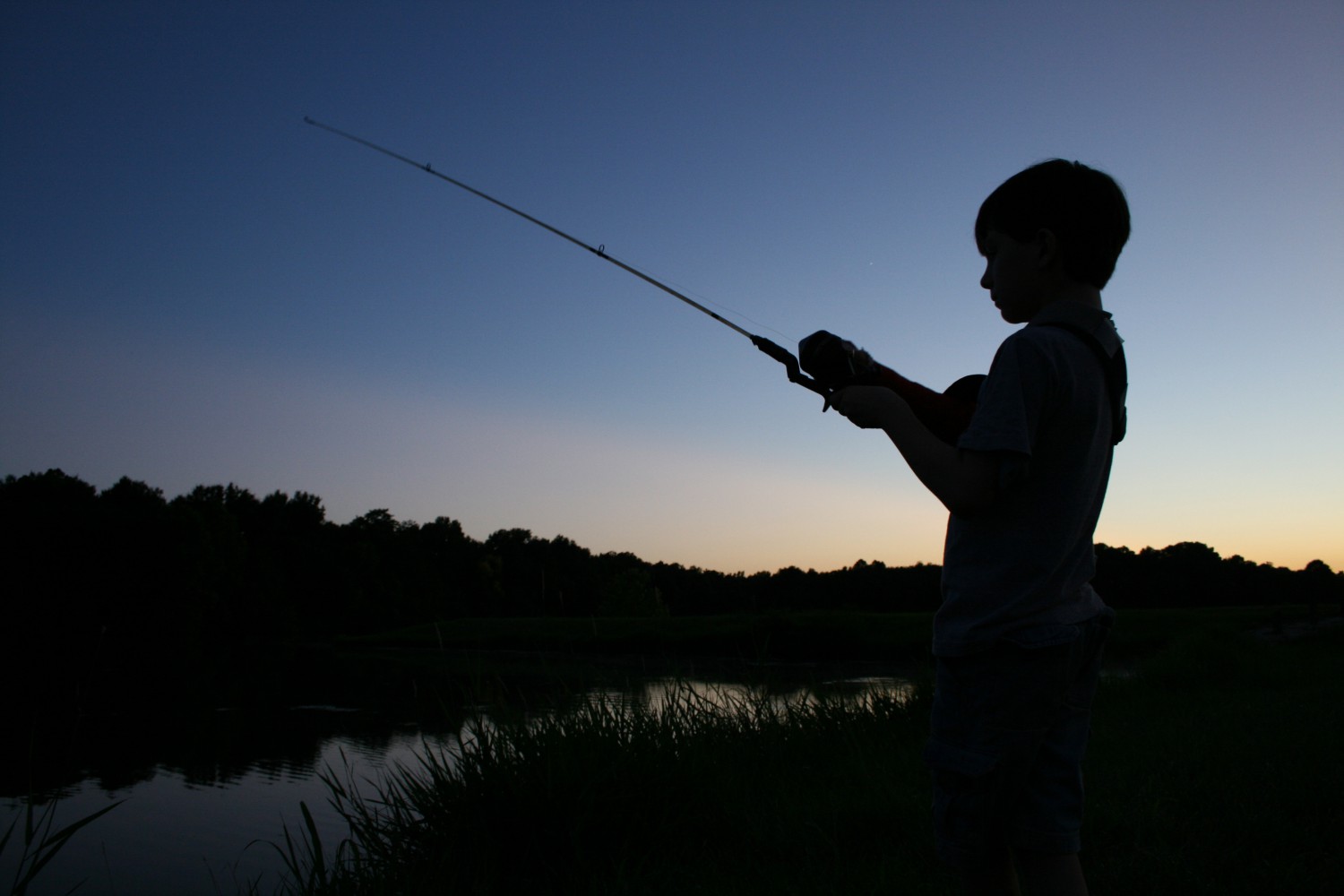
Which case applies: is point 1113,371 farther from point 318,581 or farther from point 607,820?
point 318,581

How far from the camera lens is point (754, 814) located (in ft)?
12.1

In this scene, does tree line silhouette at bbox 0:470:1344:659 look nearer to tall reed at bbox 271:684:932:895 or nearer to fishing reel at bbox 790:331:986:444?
Result: tall reed at bbox 271:684:932:895

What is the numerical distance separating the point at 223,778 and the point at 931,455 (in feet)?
28.1

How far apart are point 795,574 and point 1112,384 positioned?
40349 millimetres

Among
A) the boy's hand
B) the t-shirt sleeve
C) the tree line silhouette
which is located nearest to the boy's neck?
the t-shirt sleeve

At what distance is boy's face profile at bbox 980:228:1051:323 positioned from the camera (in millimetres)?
1498

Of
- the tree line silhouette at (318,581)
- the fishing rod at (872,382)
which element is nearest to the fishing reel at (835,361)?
the fishing rod at (872,382)

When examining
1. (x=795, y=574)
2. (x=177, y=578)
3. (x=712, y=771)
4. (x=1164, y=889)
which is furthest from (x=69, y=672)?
(x=795, y=574)

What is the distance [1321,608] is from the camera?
21719mm

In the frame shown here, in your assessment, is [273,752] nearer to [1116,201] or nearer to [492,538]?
[1116,201]

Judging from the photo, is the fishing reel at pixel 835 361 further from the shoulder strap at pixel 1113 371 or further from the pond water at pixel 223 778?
the pond water at pixel 223 778

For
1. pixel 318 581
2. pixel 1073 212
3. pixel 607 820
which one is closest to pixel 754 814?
pixel 607 820

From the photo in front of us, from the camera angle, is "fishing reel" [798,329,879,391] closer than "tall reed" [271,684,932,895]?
Yes

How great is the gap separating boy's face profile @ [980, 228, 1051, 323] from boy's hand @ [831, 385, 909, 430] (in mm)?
259
